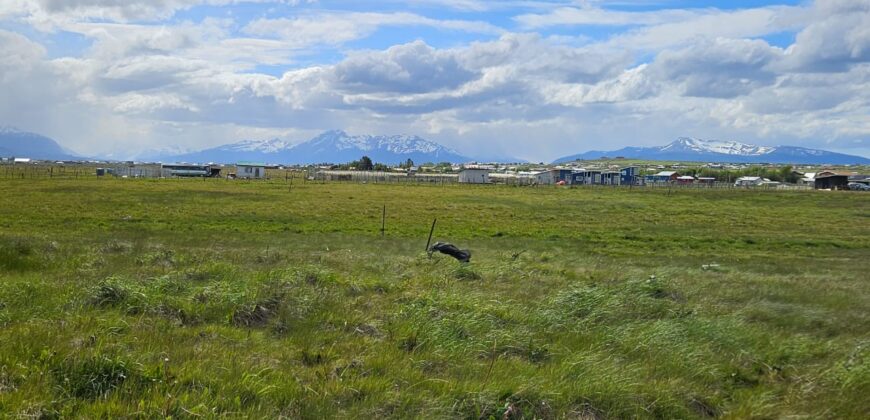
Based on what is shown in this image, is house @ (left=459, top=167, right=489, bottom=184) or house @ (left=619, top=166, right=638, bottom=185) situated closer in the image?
house @ (left=459, top=167, right=489, bottom=184)

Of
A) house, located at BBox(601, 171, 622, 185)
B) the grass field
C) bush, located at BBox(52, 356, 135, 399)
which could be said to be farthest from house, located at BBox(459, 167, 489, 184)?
bush, located at BBox(52, 356, 135, 399)

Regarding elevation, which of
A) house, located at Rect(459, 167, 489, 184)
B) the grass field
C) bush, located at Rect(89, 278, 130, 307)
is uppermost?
house, located at Rect(459, 167, 489, 184)

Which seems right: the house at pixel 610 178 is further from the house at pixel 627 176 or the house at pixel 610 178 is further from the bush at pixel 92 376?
the bush at pixel 92 376

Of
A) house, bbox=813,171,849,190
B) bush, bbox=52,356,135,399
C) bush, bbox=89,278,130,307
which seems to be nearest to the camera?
bush, bbox=52,356,135,399

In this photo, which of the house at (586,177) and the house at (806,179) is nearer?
the house at (586,177)

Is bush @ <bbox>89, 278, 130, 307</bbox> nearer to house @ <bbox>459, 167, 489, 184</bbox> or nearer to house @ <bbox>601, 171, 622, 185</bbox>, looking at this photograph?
house @ <bbox>459, 167, 489, 184</bbox>

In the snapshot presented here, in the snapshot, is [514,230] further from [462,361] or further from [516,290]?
[462,361]

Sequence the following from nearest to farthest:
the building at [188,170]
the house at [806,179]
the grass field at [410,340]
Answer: the grass field at [410,340], the building at [188,170], the house at [806,179]

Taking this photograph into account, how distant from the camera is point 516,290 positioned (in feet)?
42.7

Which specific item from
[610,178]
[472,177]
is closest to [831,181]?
[610,178]

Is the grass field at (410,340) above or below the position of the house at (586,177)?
below

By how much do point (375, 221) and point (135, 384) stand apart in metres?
35.4

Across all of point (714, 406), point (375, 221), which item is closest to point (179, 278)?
point (714, 406)

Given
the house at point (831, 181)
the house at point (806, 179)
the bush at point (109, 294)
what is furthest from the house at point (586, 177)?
the bush at point (109, 294)
